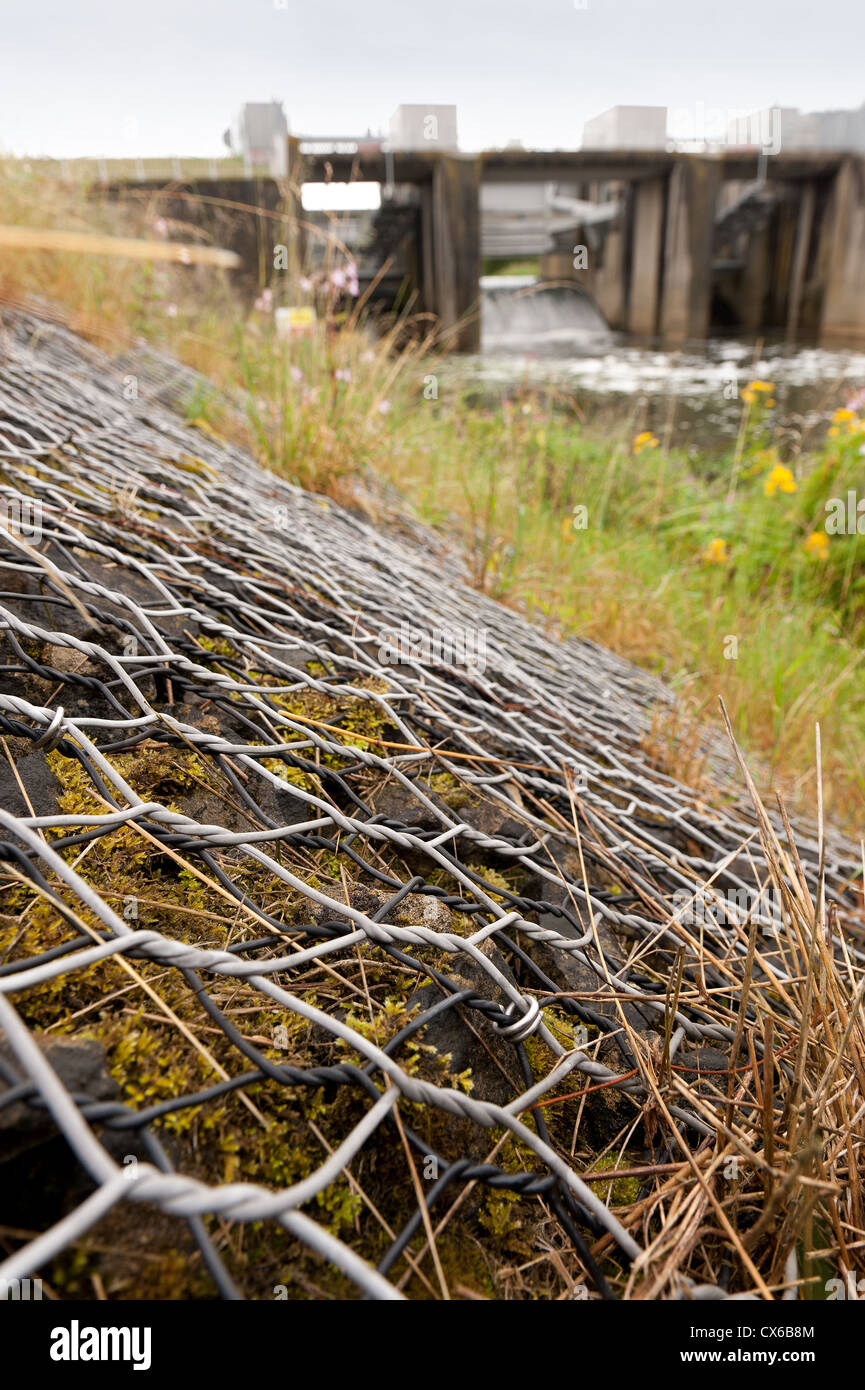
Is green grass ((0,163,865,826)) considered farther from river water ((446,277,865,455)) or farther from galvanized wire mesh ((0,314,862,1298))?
river water ((446,277,865,455))

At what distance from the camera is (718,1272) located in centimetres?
67

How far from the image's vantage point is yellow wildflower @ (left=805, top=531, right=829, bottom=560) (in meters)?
4.12

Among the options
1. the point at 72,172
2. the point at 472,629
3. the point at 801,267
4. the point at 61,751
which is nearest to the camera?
the point at 61,751

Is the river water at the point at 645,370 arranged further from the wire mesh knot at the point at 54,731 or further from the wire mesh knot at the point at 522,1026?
the wire mesh knot at the point at 54,731

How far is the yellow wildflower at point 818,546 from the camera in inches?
162

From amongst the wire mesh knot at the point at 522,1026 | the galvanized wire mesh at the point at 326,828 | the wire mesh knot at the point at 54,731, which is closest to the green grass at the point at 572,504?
the galvanized wire mesh at the point at 326,828

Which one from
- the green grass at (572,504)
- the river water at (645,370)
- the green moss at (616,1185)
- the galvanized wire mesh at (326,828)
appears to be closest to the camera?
the galvanized wire mesh at (326,828)

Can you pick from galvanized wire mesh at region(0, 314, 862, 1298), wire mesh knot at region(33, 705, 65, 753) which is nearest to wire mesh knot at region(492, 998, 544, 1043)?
galvanized wire mesh at region(0, 314, 862, 1298)

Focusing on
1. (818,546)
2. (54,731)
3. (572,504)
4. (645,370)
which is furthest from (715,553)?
(645,370)

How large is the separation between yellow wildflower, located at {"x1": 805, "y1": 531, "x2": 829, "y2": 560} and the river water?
1.21 m

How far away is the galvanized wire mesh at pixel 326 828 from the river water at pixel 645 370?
445 centimetres

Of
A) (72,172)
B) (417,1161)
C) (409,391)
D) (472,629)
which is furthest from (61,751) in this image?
(72,172)

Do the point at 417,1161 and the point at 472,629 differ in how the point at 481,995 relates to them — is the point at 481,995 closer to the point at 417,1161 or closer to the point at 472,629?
the point at 417,1161

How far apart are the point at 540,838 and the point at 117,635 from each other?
2.45 ft
